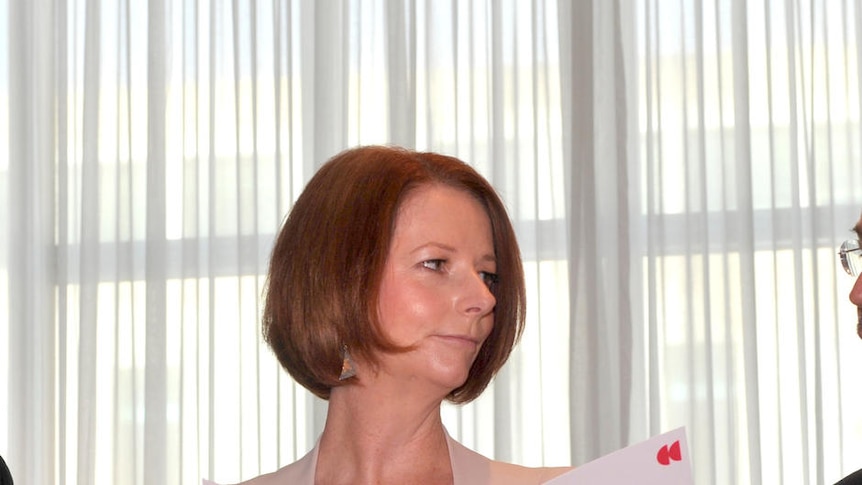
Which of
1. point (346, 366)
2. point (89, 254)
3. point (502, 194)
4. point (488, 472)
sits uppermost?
point (502, 194)

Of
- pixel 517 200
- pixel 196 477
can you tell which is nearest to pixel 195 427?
pixel 196 477

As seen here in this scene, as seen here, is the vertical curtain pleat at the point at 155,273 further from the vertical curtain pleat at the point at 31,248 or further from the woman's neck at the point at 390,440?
the woman's neck at the point at 390,440

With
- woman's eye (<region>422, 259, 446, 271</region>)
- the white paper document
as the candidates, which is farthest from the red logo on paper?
woman's eye (<region>422, 259, 446, 271</region>)

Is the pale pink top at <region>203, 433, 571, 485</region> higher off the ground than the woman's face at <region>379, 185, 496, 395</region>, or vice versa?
the woman's face at <region>379, 185, 496, 395</region>

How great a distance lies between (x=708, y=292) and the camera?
4.41 m

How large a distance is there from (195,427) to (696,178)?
2005mm

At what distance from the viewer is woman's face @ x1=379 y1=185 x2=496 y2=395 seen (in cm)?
191

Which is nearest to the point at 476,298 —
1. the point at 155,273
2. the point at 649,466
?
the point at 649,466

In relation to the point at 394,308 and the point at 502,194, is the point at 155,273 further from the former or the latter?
the point at 394,308

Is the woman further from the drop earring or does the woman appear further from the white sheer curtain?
the white sheer curtain

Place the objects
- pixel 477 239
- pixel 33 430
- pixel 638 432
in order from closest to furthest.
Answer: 1. pixel 477 239
2. pixel 638 432
3. pixel 33 430

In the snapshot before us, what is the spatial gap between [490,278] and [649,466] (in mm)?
554

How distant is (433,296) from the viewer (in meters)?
1.91

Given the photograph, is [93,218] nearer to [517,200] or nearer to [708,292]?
[517,200]
